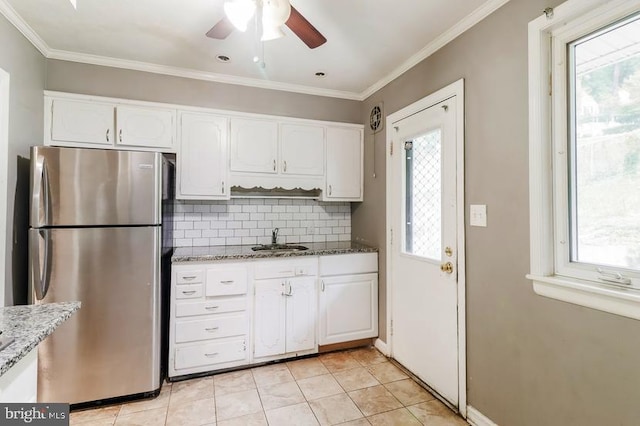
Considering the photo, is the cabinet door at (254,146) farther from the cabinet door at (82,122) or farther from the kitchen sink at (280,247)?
the cabinet door at (82,122)

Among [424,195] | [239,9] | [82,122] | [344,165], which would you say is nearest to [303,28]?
[239,9]

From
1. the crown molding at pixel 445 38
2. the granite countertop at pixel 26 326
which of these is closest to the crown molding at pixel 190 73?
the crown molding at pixel 445 38

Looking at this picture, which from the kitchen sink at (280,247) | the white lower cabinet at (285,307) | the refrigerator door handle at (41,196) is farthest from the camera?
the kitchen sink at (280,247)

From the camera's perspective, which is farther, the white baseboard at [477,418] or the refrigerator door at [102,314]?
the refrigerator door at [102,314]

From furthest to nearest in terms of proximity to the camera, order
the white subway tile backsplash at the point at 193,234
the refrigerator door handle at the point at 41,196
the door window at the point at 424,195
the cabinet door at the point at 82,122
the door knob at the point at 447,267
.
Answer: the white subway tile backsplash at the point at 193,234 < the cabinet door at the point at 82,122 < the door window at the point at 424,195 < the door knob at the point at 447,267 < the refrigerator door handle at the point at 41,196

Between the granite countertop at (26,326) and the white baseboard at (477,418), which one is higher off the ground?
the granite countertop at (26,326)

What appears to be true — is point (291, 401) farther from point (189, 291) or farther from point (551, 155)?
point (551, 155)

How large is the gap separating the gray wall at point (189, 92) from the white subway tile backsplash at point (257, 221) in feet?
3.00

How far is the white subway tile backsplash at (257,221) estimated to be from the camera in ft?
9.88

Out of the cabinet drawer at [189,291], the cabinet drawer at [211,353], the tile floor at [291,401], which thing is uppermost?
the cabinet drawer at [189,291]

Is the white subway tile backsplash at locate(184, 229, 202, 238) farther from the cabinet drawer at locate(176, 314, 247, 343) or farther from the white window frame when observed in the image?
the white window frame

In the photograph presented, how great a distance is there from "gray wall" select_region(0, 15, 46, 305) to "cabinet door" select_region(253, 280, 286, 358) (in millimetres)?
1583

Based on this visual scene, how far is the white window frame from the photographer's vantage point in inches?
57.6

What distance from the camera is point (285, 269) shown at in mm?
2734
